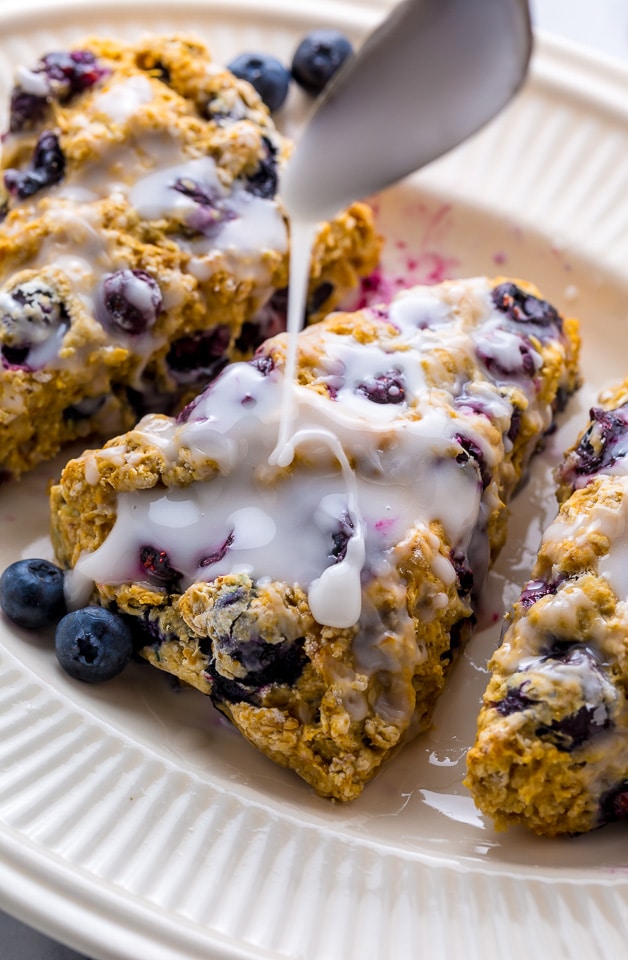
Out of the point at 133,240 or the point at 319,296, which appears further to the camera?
the point at 319,296

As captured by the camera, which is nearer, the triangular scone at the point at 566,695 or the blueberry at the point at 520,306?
the triangular scone at the point at 566,695

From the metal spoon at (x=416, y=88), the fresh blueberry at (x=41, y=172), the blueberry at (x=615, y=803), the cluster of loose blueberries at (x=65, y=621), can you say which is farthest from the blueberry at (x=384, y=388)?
the fresh blueberry at (x=41, y=172)

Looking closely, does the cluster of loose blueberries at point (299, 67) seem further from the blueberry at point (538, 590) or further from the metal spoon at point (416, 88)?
the blueberry at point (538, 590)

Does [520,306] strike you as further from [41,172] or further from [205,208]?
[41,172]

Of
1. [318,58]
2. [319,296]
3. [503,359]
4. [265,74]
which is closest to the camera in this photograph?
[503,359]

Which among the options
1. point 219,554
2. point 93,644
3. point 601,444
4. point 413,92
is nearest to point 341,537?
point 219,554

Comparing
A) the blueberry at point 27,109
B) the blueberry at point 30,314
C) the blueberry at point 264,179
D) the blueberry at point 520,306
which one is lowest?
the blueberry at point 30,314

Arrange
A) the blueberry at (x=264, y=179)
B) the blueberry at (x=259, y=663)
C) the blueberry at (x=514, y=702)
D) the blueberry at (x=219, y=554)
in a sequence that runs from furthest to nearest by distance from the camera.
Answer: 1. the blueberry at (x=264, y=179)
2. the blueberry at (x=219, y=554)
3. the blueberry at (x=259, y=663)
4. the blueberry at (x=514, y=702)

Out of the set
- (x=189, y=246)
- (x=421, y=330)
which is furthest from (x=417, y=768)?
(x=189, y=246)
